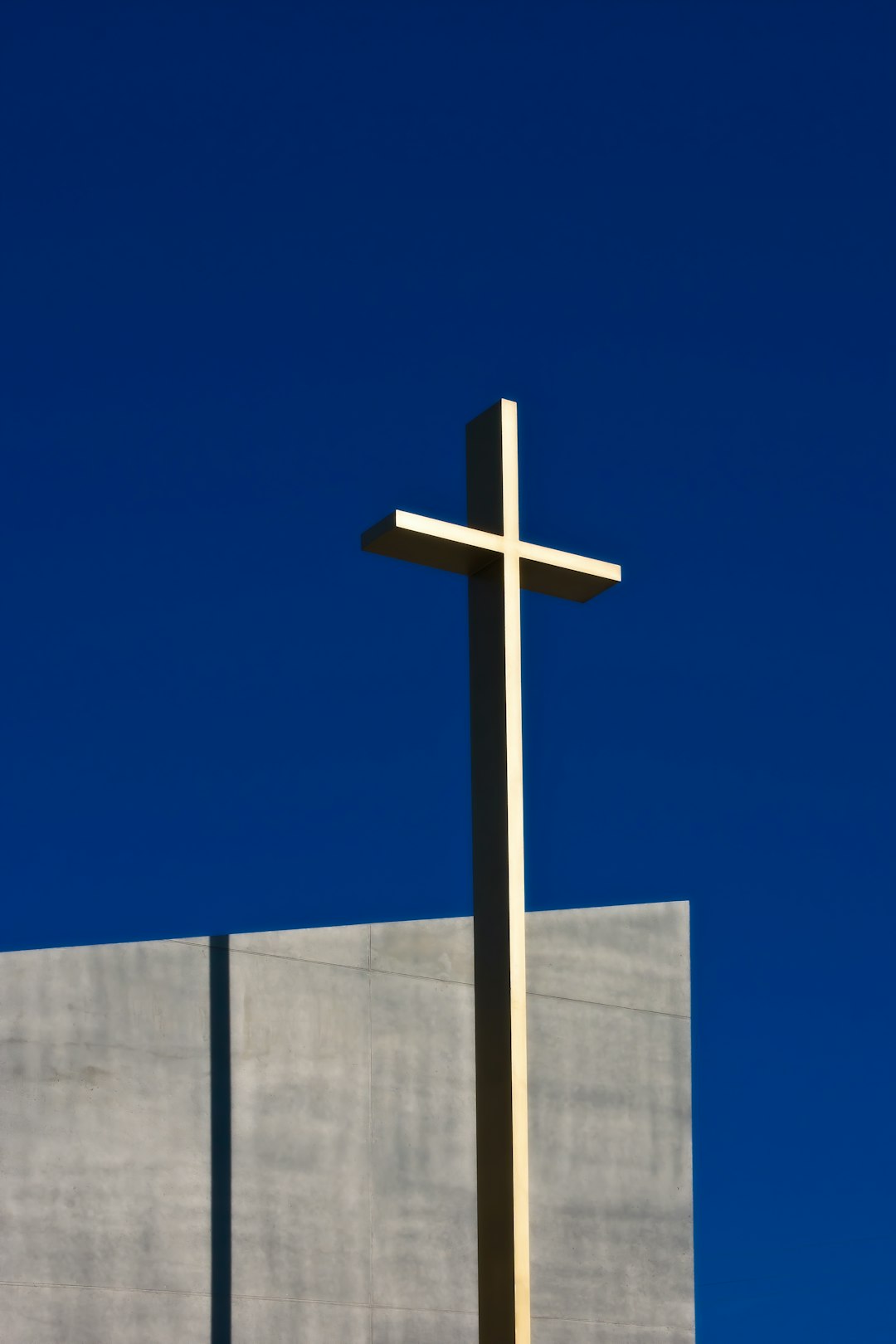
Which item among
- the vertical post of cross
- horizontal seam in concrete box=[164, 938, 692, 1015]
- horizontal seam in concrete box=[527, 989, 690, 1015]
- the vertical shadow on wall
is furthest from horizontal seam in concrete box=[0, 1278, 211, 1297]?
the vertical post of cross

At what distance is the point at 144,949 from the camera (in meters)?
8.95

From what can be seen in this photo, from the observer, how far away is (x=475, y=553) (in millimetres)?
7242

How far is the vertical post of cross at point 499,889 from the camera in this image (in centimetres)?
652

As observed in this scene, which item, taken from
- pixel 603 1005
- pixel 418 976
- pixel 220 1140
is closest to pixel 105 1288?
pixel 220 1140

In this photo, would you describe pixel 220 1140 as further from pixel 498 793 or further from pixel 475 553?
pixel 475 553

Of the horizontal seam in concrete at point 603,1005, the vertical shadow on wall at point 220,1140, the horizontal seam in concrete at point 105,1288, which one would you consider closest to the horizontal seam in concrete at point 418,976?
the horizontal seam in concrete at point 603,1005

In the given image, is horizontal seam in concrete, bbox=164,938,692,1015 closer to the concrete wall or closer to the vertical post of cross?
the concrete wall

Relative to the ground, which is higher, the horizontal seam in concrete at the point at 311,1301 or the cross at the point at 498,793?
the cross at the point at 498,793

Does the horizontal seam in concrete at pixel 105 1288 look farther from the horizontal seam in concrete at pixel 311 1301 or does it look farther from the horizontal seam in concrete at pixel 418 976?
the horizontal seam in concrete at pixel 418 976

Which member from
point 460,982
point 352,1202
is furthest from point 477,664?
point 352,1202

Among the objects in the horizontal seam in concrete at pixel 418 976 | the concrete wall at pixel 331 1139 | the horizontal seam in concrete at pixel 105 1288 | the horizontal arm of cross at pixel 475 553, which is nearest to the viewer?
the horizontal arm of cross at pixel 475 553

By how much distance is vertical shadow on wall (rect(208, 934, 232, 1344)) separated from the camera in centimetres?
870

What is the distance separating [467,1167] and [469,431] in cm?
392

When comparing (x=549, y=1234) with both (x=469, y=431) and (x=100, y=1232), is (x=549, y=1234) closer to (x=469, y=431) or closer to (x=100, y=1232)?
(x=100, y=1232)
